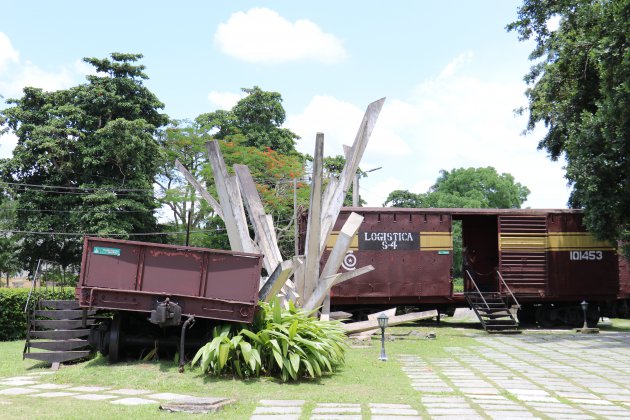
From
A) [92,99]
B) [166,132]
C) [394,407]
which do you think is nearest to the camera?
[394,407]

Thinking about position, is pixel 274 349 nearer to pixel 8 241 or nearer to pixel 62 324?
pixel 62 324

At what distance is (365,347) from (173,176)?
1866cm

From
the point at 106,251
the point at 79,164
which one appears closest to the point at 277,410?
the point at 106,251

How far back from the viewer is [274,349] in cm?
724

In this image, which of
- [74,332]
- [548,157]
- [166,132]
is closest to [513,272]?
[548,157]

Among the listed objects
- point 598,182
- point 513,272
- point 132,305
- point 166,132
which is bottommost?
point 132,305

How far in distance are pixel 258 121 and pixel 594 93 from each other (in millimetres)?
18355

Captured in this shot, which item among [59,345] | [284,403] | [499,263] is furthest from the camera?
[499,263]

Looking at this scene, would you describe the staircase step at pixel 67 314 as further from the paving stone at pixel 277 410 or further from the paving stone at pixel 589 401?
the paving stone at pixel 589 401

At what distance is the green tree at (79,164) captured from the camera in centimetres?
2289

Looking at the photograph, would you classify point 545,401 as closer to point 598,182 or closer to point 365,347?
point 365,347

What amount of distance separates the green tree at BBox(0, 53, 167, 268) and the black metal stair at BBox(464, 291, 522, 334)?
13370 millimetres

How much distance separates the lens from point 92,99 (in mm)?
23938

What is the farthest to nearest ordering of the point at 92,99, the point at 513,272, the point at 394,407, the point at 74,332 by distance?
1. the point at 92,99
2. the point at 513,272
3. the point at 74,332
4. the point at 394,407
